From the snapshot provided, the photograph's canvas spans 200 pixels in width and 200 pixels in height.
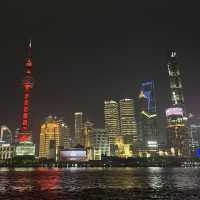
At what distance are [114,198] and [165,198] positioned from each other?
27.3ft

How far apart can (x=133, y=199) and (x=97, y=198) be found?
5935 millimetres

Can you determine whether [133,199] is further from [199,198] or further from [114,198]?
[199,198]

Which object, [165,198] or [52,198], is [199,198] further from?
[52,198]

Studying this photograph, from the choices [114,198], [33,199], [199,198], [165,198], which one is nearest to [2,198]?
Answer: [33,199]

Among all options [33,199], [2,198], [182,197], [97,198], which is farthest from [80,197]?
[182,197]

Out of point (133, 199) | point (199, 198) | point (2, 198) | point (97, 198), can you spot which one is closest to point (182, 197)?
point (199, 198)

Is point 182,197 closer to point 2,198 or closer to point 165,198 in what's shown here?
point 165,198

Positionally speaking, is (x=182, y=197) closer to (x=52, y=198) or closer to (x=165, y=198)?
(x=165, y=198)

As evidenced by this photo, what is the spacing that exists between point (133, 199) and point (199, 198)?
1066 centimetres

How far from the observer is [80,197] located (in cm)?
5366

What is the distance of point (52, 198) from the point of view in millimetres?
52312

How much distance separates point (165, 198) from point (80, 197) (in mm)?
14180

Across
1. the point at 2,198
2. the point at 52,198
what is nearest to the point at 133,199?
the point at 52,198

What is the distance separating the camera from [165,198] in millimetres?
51625
